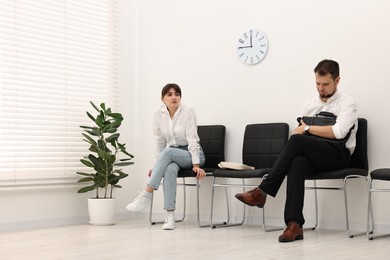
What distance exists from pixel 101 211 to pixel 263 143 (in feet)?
5.10

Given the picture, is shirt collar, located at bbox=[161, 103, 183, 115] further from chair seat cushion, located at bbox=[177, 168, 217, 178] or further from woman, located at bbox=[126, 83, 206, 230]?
chair seat cushion, located at bbox=[177, 168, 217, 178]

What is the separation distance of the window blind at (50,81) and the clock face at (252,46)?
55.9 inches

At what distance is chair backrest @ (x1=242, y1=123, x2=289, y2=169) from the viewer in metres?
4.95

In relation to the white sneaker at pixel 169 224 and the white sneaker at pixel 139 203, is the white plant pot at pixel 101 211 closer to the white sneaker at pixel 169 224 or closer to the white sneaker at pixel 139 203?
the white sneaker at pixel 139 203

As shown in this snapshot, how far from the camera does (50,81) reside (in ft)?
17.9

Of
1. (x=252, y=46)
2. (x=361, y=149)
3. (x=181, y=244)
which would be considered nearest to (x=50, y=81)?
(x=252, y=46)

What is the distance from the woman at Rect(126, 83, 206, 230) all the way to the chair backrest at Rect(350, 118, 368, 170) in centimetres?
122

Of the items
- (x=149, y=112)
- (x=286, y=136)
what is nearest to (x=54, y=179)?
(x=149, y=112)

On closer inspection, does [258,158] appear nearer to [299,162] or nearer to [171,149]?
[171,149]

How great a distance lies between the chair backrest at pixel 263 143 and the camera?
16.2 ft

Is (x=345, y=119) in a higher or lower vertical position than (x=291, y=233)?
higher

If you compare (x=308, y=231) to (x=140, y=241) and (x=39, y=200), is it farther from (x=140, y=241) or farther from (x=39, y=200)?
(x=39, y=200)

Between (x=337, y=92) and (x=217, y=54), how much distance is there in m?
1.49

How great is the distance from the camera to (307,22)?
5.01 m
